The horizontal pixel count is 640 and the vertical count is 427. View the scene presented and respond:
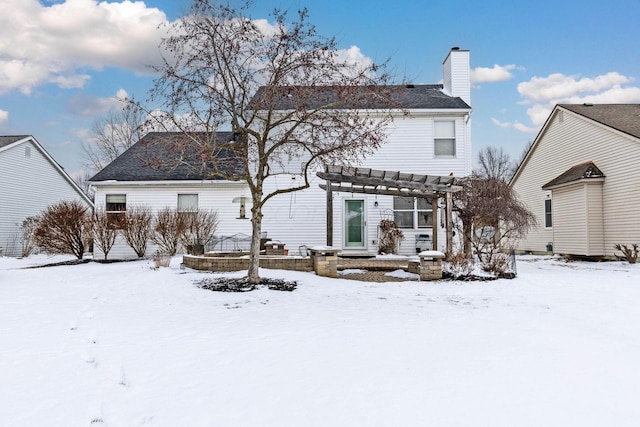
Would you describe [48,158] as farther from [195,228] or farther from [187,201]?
[195,228]

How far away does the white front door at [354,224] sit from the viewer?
1414cm

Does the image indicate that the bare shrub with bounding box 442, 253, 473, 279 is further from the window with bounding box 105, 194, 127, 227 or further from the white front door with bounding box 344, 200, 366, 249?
the window with bounding box 105, 194, 127, 227

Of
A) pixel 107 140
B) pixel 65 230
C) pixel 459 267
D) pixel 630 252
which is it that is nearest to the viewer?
pixel 459 267

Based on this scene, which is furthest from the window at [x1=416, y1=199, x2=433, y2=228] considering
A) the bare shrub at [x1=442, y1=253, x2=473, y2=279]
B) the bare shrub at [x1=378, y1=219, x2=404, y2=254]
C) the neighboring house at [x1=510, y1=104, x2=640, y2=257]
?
the neighboring house at [x1=510, y1=104, x2=640, y2=257]

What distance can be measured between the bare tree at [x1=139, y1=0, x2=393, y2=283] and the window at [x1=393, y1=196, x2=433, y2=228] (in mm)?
6462

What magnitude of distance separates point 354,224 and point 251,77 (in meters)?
7.32

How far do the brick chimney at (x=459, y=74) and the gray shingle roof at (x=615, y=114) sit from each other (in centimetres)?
472

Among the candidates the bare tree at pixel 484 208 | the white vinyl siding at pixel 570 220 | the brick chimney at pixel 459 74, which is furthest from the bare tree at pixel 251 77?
the white vinyl siding at pixel 570 220

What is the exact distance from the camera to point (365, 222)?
46.3 feet

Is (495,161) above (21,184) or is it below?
above

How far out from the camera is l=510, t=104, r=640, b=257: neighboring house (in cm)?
1341

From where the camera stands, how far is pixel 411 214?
1414cm

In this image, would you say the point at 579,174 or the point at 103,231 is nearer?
the point at 103,231

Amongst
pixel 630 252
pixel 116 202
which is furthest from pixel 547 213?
pixel 116 202
